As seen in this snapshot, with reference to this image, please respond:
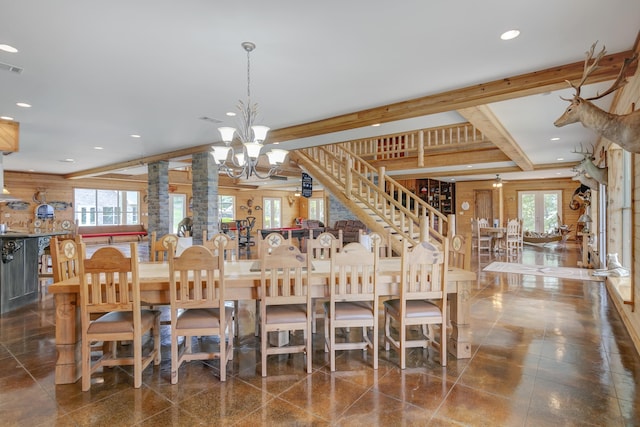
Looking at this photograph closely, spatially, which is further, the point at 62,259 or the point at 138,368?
the point at 62,259

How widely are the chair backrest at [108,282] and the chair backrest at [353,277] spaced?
4.99 ft

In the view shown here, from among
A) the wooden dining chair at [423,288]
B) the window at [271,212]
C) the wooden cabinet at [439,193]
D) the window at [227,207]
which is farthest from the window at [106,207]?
the wooden dining chair at [423,288]

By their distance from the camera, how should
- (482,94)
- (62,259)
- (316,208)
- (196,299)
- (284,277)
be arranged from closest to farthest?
(196,299)
(284,277)
(62,259)
(482,94)
(316,208)

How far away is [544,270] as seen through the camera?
23.0 ft

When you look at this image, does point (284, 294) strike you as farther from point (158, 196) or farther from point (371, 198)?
point (158, 196)

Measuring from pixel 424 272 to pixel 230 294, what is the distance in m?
1.69

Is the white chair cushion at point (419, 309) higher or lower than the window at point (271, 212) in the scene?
lower

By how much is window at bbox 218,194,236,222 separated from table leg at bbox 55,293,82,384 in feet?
43.5

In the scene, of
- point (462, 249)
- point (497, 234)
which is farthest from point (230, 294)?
point (497, 234)

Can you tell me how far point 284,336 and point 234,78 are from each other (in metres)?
2.64

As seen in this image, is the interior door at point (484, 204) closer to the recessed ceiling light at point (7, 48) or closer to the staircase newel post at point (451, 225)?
the staircase newel post at point (451, 225)

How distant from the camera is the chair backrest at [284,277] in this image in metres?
2.66

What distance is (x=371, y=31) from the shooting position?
8.15 feet

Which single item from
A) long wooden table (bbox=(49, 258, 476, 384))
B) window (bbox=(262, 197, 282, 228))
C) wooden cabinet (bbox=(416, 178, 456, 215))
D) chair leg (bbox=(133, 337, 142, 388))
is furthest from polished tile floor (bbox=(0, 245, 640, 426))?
window (bbox=(262, 197, 282, 228))
